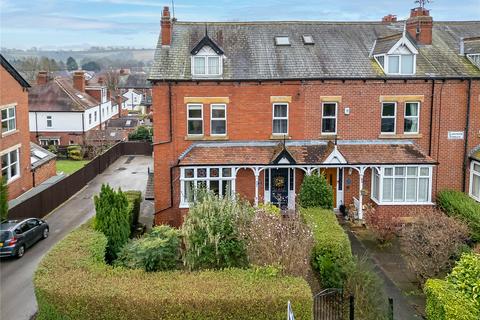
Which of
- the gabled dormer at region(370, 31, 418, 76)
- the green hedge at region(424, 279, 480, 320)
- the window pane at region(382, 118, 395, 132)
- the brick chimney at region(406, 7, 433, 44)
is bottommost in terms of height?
the green hedge at region(424, 279, 480, 320)

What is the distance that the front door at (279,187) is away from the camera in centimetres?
2447

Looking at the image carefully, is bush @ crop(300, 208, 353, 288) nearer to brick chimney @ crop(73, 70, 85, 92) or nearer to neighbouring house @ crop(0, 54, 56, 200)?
neighbouring house @ crop(0, 54, 56, 200)

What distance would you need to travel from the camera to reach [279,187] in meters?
24.7

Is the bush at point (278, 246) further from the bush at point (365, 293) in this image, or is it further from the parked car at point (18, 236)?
the parked car at point (18, 236)

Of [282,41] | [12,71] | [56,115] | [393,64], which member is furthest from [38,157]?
[393,64]

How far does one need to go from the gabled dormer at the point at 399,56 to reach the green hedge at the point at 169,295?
49.7 feet

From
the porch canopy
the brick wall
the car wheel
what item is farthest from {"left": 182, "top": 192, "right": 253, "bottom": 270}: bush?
the brick wall

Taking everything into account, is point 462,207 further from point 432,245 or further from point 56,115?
point 56,115

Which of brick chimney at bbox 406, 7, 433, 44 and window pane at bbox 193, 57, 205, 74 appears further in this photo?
brick chimney at bbox 406, 7, 433, 44

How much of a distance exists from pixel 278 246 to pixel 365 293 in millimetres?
2837

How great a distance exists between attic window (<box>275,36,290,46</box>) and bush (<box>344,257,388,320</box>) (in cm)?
1425

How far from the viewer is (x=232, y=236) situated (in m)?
14.5

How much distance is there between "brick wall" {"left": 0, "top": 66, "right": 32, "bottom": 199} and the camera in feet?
94.0

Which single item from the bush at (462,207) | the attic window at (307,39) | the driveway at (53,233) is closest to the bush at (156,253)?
the driveway at (53,233)
